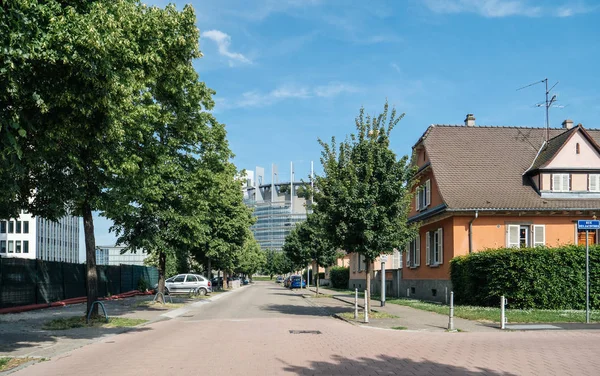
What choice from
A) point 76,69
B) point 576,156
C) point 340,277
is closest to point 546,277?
point 576,156

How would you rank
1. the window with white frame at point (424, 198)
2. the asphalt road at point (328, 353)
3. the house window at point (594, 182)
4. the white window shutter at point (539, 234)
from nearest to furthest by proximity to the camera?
the asphalt road at point (328, 353), the white window shutter at point (539, 234), the house window at point (594, 182), the window with white frame at point (424, 198)

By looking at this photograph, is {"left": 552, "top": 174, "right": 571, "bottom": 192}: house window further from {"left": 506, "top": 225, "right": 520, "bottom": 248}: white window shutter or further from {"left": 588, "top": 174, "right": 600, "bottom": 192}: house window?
{"left": 506, "top": 225, "right": 520, "bottom": 248}: white window shutter

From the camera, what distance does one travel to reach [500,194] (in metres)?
28.8

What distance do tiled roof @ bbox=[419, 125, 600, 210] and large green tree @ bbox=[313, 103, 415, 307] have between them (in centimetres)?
826

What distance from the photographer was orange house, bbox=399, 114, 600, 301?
1107 inches

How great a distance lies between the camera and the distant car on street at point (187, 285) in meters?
41.1

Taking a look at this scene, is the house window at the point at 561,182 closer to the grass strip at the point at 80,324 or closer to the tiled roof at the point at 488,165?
the tiled roof at the point at 488,165

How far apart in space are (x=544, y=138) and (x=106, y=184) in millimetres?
26516

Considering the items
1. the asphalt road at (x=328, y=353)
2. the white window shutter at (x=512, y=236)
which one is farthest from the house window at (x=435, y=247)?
the asphalt road at (x=328, y=353)

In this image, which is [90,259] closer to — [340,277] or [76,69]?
[76,69]

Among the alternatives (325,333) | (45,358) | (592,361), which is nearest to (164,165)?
(325,333)

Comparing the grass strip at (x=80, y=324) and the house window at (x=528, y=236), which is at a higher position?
the house window at (x=528, y=236)

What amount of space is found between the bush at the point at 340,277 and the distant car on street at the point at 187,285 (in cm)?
2070

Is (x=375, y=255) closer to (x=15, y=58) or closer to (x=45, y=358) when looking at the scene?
(x=45, y=358)
